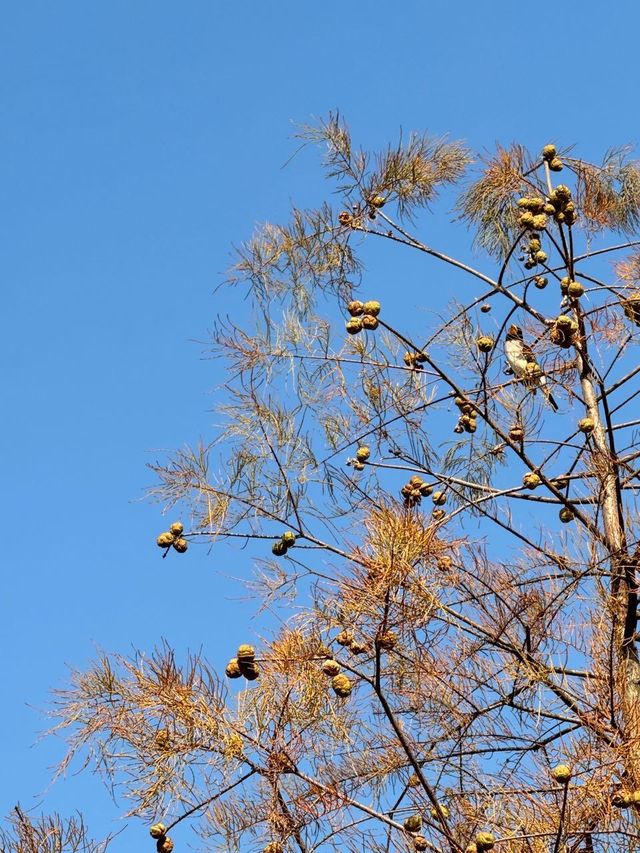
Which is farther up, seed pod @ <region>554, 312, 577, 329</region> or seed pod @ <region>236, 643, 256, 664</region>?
seed pod @ <region>554, 312, 577, 329</region>

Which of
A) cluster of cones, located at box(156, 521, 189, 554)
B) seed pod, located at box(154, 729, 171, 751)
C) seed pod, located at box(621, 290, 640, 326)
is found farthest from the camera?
seed pod, located at box(621, 290, 640, 326)

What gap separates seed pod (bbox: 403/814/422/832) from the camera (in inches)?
90.4

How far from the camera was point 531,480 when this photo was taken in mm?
2848

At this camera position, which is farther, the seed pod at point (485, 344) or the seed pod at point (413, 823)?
the seed pod at point (485, 344)

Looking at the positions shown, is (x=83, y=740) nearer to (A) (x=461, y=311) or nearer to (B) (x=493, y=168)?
(A) (x=461, y=311)

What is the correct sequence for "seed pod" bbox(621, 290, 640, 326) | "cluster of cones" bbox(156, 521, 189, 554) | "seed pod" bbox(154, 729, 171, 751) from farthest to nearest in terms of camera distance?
1. "seed pod" bbox(621, 290, 640, 326)
2. "cluster of cones" bbox(156, 521, 189, 554)
3. "seed pod" bbox(154, 729, 171, 751)

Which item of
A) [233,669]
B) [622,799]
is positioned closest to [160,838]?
[233,669]

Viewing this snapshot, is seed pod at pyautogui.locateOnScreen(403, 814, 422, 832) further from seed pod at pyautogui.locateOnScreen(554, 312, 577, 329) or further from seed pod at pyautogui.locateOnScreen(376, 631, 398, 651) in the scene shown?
seed pod at pyautogui.locateOnScreen(554, 312, 577, 329)

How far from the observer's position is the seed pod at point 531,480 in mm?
2844

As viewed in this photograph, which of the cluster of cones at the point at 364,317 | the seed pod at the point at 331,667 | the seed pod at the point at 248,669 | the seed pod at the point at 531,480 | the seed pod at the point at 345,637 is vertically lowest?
the seed pod at the point at 248,669

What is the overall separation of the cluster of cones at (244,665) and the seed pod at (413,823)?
39 centimetres

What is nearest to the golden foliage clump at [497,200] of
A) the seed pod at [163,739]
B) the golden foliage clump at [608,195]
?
the golden foliage clump at [608,195]

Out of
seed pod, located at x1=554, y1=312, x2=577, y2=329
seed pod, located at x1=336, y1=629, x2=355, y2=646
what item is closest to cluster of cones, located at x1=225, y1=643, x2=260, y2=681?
seed pod, located at x1=336, y1=629, x2=355, y2=646

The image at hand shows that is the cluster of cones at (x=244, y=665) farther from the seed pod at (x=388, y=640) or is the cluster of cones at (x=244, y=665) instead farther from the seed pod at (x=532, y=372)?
the seed pod at (x=532, y=372)
